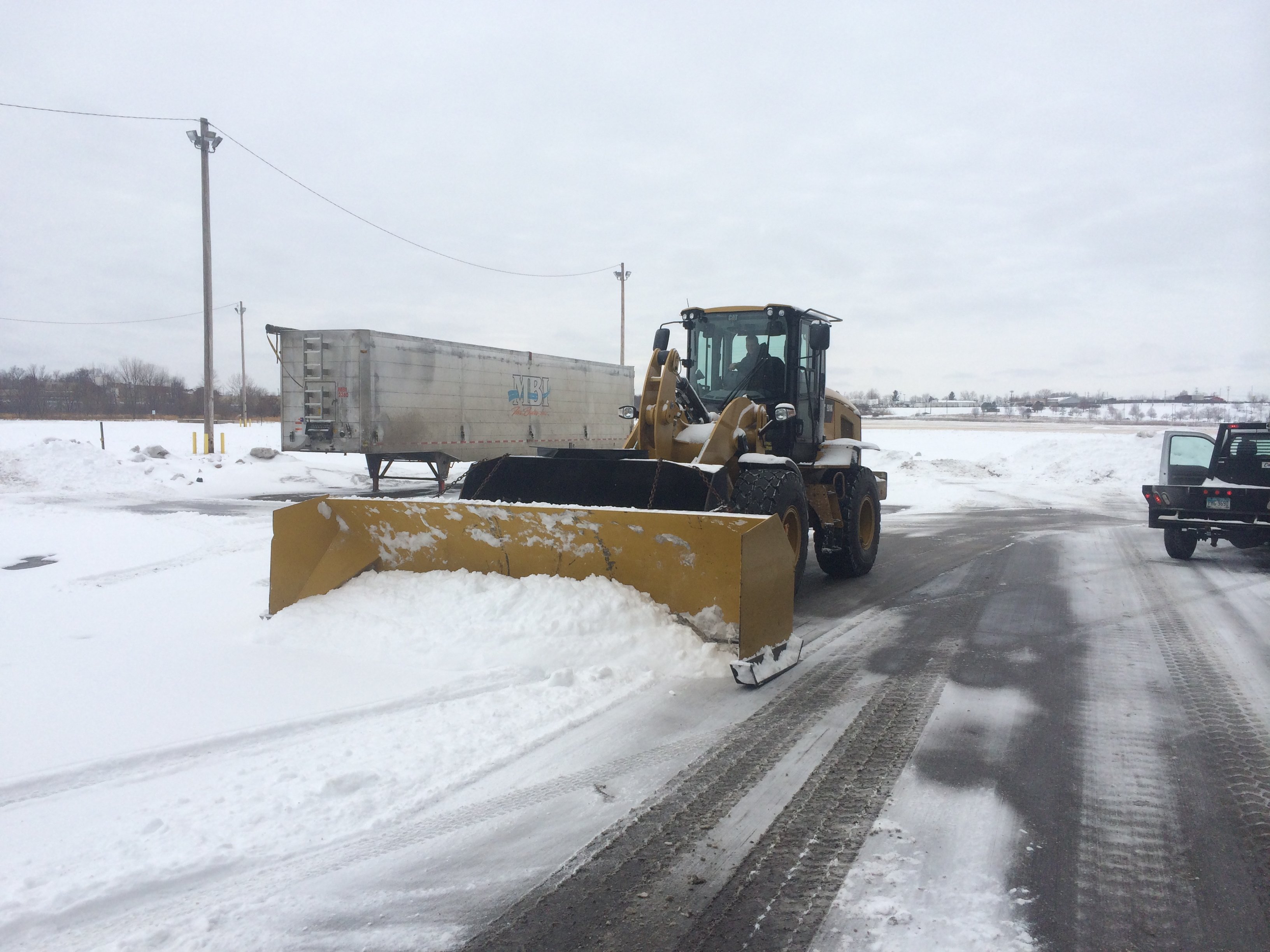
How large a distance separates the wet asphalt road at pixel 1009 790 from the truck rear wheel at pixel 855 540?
1456 millimetres

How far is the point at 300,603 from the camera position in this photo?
5.68 m

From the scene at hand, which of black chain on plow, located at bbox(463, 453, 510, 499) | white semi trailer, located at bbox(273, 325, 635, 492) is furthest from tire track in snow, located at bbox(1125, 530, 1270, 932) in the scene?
white semi trailer, located at bbox(273, 325, 635, 492)

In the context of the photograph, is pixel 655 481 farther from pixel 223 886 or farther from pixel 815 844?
pixel 223 886

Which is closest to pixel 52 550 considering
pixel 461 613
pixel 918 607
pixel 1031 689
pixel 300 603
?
pixel 300 603

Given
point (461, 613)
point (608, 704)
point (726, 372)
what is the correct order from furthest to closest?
point (726, 372) < point (461, 613) < point (608, 704)

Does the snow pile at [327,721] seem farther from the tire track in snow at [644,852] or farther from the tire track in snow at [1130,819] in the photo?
the tire track in snow at [1130,819]

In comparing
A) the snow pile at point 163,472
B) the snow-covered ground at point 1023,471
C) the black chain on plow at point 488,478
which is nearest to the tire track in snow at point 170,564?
the black chain on plow at point 488,478

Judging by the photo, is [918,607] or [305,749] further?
[918,607]

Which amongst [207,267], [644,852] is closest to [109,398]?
[207,267]

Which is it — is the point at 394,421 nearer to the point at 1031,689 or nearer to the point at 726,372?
the point at 726,372

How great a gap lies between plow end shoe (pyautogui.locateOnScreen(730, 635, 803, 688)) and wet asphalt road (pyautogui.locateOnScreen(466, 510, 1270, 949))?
0.38 ft

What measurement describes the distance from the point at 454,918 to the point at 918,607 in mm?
5646

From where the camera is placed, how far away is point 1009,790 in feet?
11.3

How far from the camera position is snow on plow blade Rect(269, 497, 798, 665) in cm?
488
